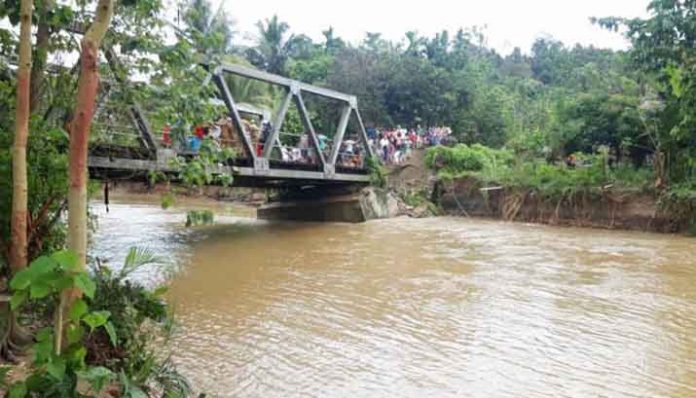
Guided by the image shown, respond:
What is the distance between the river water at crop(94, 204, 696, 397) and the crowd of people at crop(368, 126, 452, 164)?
10.8 metres

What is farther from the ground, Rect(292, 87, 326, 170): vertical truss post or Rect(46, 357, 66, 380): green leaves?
Rect(292, 87, 326, 170): vertical truss post

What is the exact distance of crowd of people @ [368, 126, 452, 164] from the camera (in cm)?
2466

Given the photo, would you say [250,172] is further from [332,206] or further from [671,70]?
[671,70]

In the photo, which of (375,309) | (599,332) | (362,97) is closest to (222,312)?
(375,309)

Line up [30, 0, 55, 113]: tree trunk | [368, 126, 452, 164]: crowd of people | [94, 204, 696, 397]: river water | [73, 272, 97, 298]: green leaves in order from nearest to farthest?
[73, 272, 97, 298]: green leaves < [94, 204, 696, 397]: river water < [30, 0, 55, 113]: tree trunk < [368, 126, 452, 164]: crowd of people

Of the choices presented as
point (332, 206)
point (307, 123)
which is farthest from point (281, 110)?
point (332, 206)

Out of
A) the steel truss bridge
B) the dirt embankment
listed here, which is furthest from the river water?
the dirt embankment

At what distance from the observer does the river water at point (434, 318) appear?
16.1 ft

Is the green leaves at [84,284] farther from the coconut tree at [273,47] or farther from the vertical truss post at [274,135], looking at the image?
the coconut tree at [273,47]

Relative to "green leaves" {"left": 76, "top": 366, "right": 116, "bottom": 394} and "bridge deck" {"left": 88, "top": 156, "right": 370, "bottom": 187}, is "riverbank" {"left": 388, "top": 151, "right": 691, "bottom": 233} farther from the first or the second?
"green leaves" {"left": 76, "top": 366, "right": 116, "bottom": 394}

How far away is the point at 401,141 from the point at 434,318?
60.9 feet

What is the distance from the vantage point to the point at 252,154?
49.4 feet

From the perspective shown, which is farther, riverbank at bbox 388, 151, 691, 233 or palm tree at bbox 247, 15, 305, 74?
palm tree at bbox 247, 15, 305, 74

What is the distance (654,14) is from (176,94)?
1472cm
